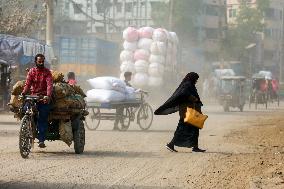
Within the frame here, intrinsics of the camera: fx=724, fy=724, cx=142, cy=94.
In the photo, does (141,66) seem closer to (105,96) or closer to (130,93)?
(130,93)

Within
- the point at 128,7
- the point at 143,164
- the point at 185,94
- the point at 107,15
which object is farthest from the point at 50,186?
the point at 107,15

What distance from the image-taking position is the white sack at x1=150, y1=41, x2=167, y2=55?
38.0 m

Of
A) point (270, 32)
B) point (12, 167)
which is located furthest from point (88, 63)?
point (270, 32)

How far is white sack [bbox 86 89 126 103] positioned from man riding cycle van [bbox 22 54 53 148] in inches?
264

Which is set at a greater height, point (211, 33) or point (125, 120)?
point (211, 33)

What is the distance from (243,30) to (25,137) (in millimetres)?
65829

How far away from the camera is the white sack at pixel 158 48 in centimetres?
3797

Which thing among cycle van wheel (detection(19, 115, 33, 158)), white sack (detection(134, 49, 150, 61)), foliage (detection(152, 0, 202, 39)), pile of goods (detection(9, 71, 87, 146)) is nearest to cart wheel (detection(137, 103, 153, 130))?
pile of goods (detection(9, 71, 87, 146))

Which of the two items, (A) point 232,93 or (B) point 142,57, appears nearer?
(A) point 232,93

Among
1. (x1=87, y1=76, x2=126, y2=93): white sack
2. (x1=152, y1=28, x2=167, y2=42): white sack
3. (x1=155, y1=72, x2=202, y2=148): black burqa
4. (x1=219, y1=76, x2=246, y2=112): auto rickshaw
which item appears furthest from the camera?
(x1=152, y1=28, x2=167, y2=42): white sack

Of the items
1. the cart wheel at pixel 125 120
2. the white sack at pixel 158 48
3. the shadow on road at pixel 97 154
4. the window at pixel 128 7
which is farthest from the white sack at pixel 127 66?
the window at pixel 128 7

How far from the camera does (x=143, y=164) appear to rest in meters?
11.9

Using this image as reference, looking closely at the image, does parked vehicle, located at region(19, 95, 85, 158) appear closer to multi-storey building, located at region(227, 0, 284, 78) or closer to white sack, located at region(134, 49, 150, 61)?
white sack, located at region(134, 49, 150, 61)

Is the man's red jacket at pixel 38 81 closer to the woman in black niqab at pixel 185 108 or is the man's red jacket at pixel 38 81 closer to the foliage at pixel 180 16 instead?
the woman in black niqab at pixel 185 108
